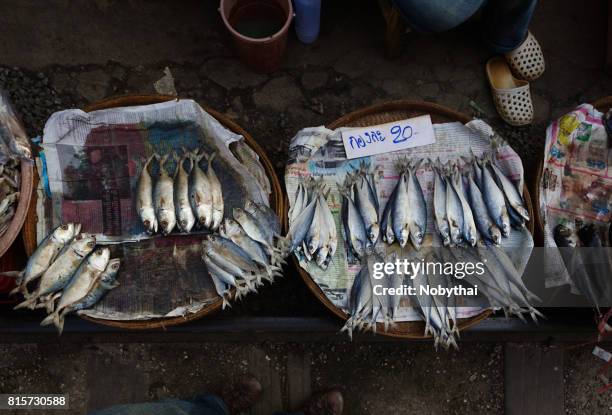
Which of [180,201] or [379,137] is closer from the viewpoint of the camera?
[180,201]

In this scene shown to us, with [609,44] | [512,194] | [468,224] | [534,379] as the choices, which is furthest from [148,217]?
[609,44]

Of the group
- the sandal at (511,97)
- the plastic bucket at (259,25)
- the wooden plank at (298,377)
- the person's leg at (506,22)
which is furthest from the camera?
the sandal at (511,97)

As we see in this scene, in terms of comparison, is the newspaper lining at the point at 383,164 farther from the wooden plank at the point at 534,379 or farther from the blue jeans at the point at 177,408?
the blue jeans at the point at 177,408

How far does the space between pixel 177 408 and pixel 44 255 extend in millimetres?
1086

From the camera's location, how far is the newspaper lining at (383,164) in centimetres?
254

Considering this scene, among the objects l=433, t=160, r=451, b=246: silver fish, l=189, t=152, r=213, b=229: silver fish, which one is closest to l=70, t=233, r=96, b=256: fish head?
l=189, t=152, r=213, b=229: silver fish

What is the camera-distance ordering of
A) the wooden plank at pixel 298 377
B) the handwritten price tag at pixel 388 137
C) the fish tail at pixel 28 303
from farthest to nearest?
the wooden plank at pixel 298 377 < the handwritten price tag at pixel 388 137 < the fish tail at pixel 28 303

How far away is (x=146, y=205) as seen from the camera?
2.47 meters

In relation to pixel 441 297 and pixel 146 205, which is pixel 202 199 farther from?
pixel 441 297

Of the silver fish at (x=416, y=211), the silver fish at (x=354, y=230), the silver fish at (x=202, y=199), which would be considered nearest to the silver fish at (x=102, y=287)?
the silver fish at (x=202, y=199)

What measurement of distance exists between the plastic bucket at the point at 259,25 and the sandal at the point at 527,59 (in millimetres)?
1534

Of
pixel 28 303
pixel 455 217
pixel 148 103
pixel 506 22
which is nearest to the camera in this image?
pixel 28 303

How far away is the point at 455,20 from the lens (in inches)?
104

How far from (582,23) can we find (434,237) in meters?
2.09
